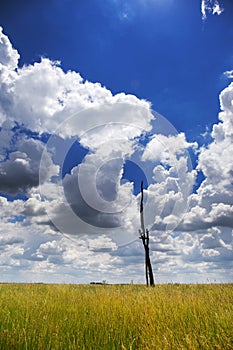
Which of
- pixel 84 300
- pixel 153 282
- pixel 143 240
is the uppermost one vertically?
pixel 143 240

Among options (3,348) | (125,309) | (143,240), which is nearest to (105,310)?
(125,309)

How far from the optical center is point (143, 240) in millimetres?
27109

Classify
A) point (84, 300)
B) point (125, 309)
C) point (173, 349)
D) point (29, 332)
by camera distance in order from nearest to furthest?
point (173, 349) → point (29, 332) → point (125, 309) → point (84, 300)

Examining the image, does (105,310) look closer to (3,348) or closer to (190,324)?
(190,324)

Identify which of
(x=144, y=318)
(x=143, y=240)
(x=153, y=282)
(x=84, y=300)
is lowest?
(x=144, y=318)

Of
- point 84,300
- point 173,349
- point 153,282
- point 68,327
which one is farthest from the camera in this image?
point 153,282

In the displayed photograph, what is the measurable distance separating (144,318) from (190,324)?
1.10 metres

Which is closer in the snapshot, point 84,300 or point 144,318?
point 144,318

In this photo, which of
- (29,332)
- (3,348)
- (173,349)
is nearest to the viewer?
(173,349)

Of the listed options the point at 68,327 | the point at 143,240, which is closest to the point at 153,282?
the point at 143,240

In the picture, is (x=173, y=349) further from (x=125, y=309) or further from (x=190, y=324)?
(x=125, y=309)

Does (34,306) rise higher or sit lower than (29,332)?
higher

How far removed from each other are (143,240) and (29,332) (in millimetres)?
20721

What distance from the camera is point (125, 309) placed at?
8812mm
